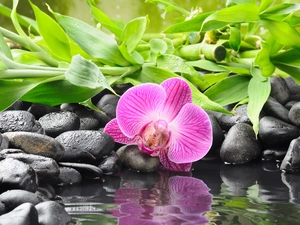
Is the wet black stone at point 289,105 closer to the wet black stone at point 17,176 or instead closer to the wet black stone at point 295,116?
the wet black stone at point 295,116

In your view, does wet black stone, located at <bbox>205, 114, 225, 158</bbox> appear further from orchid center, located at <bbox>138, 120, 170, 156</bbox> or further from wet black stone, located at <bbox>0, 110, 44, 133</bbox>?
wet black stone, located at <bbox>0, 110, 44, 133</bbox>

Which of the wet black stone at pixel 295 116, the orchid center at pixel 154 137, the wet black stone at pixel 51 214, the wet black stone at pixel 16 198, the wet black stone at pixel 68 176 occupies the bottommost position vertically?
the wet black stone at pixel 51 214

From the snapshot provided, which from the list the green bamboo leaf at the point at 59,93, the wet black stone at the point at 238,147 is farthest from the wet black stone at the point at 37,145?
the wet black stone at the point at 238,147

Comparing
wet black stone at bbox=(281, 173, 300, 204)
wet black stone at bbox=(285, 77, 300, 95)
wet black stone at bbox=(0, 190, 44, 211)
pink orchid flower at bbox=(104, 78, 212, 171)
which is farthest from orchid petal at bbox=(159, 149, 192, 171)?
wet black stone at bbox=(285, 77, 300, 95)

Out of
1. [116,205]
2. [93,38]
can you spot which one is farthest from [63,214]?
[93,38]

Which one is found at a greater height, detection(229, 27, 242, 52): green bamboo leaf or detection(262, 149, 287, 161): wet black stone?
detection(229, 27, 242, 52): green bamboo leaf

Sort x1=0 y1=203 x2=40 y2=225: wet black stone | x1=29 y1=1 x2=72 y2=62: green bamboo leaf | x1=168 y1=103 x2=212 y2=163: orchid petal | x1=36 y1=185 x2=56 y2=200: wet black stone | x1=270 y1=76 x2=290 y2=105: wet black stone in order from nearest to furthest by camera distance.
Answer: x1=0 y1=203 x2=40 y2=225: wet black stone
x1=36 y1=185 x2=56 y2=200: wet black stone
x1=168 y1=103 x2=212 y2=163: orchid petal
x1=29 y1=1 x2=72 y2=62: green bamboo leaf
x1=270 y1=76 x2=290 y2=105: wet black stone

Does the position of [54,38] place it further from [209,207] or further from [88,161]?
[209,207]
